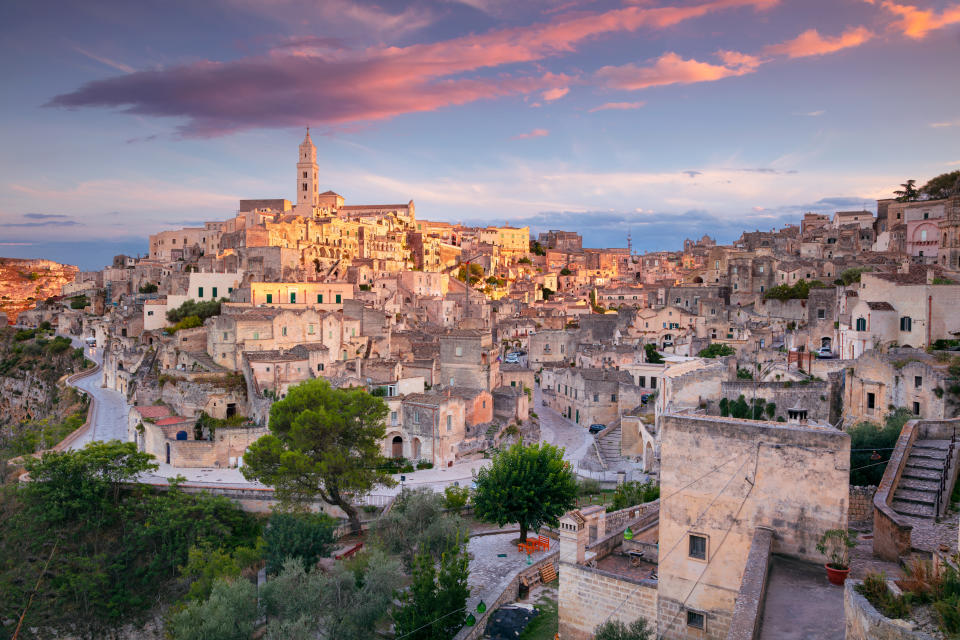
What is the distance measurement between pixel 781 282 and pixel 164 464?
41.3 m

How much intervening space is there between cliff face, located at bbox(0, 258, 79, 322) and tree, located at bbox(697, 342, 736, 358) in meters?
77.6

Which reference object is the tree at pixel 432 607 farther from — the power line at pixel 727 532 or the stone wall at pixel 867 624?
the stone wall at pixel 867 624

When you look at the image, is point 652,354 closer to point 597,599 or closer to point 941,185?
point 941,185

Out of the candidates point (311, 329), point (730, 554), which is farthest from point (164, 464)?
point (730, 554)

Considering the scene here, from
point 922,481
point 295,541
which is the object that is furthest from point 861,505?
point 295,541

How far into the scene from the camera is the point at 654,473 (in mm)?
28031

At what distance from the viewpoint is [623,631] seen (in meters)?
10.6

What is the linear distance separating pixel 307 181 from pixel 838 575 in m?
84.0

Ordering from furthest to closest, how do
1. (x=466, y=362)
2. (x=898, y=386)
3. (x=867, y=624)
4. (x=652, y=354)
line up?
(x=652, y=354), (x=466, y=362), (x=898, y=386), (x=867, y=624)

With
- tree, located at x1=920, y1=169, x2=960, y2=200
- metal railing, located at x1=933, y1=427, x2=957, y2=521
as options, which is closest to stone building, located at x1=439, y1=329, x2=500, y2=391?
metal railing, located at x1=933, y1=427, x2=957, y2=521

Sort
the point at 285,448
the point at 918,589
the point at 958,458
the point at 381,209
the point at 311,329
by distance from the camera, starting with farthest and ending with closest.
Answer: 1. the point at 381,209
2. the point at 311,329
3. the point at 285,448
4. the point at 958,458
5. the point at 918,589

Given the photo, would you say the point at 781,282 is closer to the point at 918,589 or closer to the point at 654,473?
the point at 654,473

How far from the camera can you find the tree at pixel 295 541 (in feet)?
62.0

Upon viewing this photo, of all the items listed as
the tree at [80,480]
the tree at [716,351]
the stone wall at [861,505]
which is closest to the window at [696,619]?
the stone wall at [861,505]
